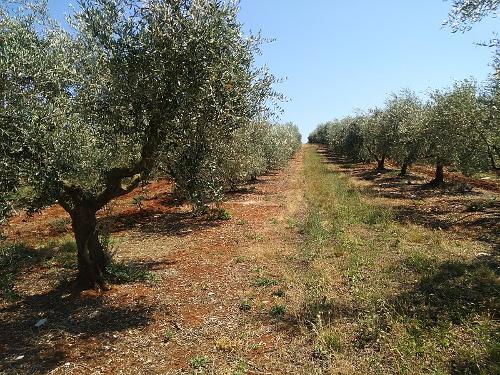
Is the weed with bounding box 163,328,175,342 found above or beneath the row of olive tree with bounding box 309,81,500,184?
beneath

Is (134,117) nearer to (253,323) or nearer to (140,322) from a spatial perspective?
(140,322)

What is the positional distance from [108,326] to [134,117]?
226 inches

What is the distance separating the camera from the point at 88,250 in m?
13.0

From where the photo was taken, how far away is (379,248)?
16578 mm

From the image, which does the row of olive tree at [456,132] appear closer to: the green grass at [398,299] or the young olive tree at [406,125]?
the young olive tree at [406,125]

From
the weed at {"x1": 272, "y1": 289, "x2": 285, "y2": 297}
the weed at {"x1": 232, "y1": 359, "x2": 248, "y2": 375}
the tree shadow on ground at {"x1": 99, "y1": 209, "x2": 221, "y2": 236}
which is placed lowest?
the weed at {"x1": 232, "y1": 359, "x2": 248, "y2": 375}

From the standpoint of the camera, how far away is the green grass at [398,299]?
8.15 metres

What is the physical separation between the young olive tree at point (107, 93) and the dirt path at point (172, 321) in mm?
2076

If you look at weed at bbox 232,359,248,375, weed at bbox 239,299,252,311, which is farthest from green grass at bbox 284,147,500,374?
weed at bbox 232,359,248,375

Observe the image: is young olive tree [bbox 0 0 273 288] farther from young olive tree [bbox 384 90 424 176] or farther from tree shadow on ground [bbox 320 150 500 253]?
young olive tree [bbox 384 90 424 176]

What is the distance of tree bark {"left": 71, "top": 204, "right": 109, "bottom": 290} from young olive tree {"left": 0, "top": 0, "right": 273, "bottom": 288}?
0.13ft

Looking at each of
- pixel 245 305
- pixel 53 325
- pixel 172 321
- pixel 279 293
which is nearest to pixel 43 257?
pixel 53 325

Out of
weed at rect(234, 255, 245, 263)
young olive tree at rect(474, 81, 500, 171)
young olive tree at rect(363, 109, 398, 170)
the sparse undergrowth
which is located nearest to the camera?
the sparse undergrowth

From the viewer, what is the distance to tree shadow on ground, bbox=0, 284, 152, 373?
29.3ft
